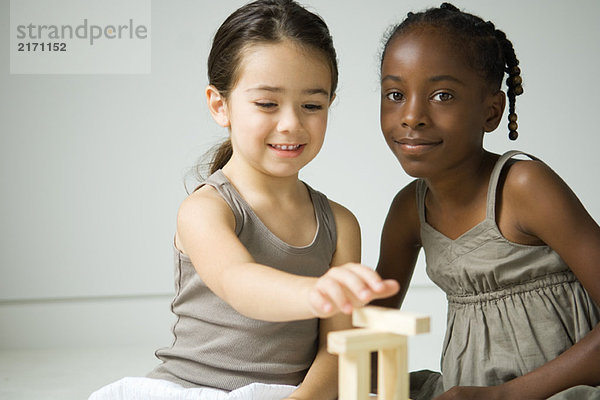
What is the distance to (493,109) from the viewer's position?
1104 millimetres

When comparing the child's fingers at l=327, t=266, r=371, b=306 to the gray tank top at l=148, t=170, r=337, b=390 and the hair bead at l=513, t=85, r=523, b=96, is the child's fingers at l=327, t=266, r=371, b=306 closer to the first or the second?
the gray tank top at l=148, t=170, r=337, b=390

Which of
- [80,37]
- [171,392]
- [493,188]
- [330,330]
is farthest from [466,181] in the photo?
[80,37]

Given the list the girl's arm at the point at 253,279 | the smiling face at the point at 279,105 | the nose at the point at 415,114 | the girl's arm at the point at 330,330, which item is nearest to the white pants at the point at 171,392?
the girl's arm at the point at 330,330

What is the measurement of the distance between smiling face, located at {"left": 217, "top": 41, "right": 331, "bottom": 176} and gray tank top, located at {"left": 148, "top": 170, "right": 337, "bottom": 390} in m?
0.07

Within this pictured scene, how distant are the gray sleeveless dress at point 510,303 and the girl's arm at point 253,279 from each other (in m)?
0.37

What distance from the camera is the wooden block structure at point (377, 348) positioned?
2.07 ft

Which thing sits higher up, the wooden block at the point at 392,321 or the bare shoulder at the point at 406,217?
the bare shoulder at the point at 406,217

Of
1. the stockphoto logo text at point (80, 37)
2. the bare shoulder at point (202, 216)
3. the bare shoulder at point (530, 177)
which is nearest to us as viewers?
the bare shoulder at point (202, 216)

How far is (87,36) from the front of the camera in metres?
2.12

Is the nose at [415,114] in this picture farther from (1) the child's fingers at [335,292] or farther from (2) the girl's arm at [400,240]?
(1) the child's fingers at [335,292]

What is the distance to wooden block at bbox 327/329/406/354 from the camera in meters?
0.63

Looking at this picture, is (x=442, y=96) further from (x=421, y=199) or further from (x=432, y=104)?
(x=421, y=199)

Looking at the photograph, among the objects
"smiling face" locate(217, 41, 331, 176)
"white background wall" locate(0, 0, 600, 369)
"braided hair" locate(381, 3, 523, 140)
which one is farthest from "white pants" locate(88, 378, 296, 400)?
"white background wall" locate(0, 0, 600, 369)

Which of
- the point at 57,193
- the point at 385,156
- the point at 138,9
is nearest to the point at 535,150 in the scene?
the point at 385,156
